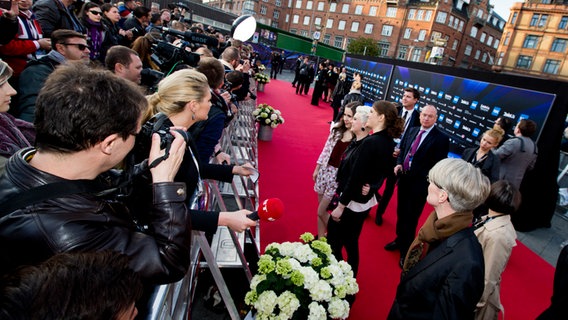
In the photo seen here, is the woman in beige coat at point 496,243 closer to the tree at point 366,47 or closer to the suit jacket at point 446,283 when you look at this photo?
the suit jacket at point 446,283

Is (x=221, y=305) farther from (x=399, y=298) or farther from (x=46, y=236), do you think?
(x=46, y=236)

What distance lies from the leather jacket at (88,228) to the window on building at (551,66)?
6233 cm

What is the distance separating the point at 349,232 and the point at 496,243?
1178 mm

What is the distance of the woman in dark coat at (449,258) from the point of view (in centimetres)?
150

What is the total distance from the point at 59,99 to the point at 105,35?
15.0 feet

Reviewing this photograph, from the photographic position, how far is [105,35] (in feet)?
15.3

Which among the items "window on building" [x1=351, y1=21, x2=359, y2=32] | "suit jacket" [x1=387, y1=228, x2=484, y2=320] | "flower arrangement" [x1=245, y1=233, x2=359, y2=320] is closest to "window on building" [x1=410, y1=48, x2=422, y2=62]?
"window on building" [x1=351, y1=21, x2=359, y2=32]

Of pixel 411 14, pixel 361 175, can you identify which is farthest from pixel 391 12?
pixel 361 175

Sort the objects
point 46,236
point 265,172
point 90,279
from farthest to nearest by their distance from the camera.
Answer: point 265,172
point 46,236
point 90,279

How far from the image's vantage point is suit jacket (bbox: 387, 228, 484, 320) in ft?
4.88

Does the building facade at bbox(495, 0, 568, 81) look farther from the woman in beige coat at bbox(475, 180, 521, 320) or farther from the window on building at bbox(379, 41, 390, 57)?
the woman in beige coat at bbox(475, 180, 521, 320)

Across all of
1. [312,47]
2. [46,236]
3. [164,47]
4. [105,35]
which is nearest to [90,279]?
[46,236]

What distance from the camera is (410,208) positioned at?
375 centimetres

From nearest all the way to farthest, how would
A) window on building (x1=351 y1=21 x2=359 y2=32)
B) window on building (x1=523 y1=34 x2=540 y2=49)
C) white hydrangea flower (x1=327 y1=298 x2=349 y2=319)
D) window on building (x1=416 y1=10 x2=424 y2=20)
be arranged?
white hydrangea flower (x1=327 y1=298 x2=349 y2=319), window on building (x1=416 y1=10 x2=424 y2=20), window on building (x1=523 y1=34 x2=540 y2=49), window on building (x1=351 y1=21 x2=359 y2=32)
